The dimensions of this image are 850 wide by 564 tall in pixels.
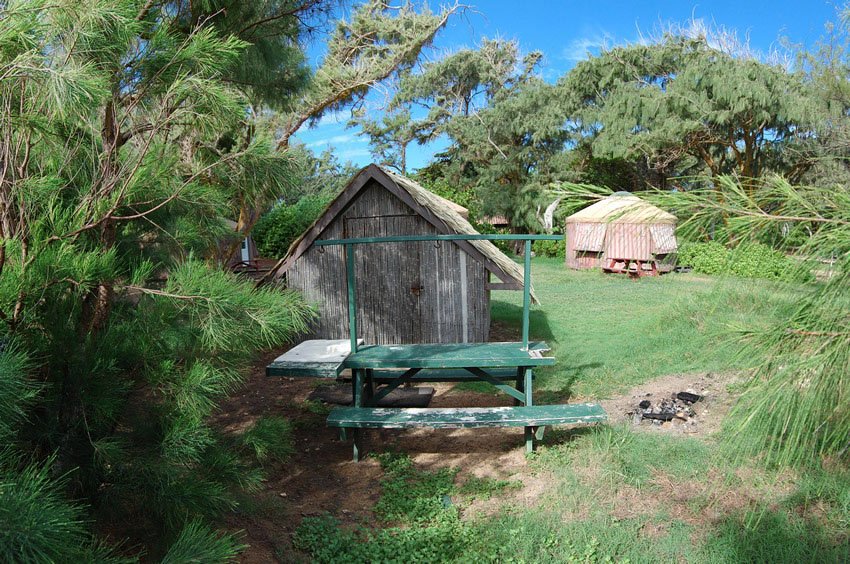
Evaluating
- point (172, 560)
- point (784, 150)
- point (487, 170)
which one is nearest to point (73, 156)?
point (172, 560)

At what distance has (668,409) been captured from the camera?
6.45m

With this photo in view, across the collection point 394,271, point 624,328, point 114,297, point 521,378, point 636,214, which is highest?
point 636,214

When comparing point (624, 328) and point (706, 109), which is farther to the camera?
point (706, 109)

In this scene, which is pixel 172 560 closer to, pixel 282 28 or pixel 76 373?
pixel 76 373

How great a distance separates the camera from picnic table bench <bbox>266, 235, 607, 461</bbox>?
5.40 metres

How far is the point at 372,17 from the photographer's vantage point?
11594 mm

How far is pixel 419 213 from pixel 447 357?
382 centimetres

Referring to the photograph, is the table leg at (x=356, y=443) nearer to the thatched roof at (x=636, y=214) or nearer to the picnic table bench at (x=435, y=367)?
the picnic table bench at (x=435, y=367)

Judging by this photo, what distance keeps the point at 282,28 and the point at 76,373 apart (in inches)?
202

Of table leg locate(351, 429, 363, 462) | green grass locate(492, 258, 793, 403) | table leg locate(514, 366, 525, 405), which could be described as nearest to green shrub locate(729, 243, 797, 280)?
green grass locate(492, 258, 793, 403)

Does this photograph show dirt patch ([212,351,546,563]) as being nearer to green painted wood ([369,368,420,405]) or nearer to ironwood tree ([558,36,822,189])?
green painted wood ([369,368,420,405])

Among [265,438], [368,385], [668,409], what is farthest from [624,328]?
[265,438]

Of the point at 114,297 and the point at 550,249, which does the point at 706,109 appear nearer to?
the point at 550,249

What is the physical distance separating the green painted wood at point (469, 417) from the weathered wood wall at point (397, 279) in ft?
12.9
